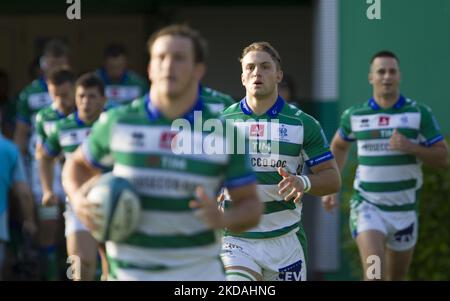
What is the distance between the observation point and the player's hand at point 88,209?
5.53 metres

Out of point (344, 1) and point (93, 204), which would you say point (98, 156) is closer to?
point (93, 204)

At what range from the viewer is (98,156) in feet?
19.1

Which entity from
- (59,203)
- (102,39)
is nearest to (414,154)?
(59,203)

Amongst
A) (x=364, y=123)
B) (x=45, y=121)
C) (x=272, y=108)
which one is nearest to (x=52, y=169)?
(x=45, y=121)

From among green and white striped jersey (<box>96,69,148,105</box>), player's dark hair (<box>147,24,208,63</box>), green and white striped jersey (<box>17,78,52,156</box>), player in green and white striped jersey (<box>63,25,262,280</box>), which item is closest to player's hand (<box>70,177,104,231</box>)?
player in green and white striped jersey (<box>63,25,262,280</box>)

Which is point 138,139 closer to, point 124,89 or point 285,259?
point 285,259

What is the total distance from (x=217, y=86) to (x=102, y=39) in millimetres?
2277

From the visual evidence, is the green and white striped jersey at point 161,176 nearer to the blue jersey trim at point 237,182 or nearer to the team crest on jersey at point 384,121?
the blue jersey trim at point 237,182

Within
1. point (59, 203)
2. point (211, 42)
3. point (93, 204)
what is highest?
point (211, 42)

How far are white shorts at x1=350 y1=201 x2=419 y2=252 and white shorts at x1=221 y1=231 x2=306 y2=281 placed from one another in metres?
2.05

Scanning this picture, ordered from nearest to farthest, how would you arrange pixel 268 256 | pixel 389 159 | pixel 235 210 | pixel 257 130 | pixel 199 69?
1. pixel 235 210
2. pixel 199 69
3. pixel 268 256
4. pixel 257 130
5. pixel 389 159

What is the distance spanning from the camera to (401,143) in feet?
32.9

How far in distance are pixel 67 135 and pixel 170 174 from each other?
503 centimetres

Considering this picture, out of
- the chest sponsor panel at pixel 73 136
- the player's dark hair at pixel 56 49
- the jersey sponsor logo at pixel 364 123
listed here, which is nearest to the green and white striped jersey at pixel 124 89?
the player's dark hair at pixel 56 49
